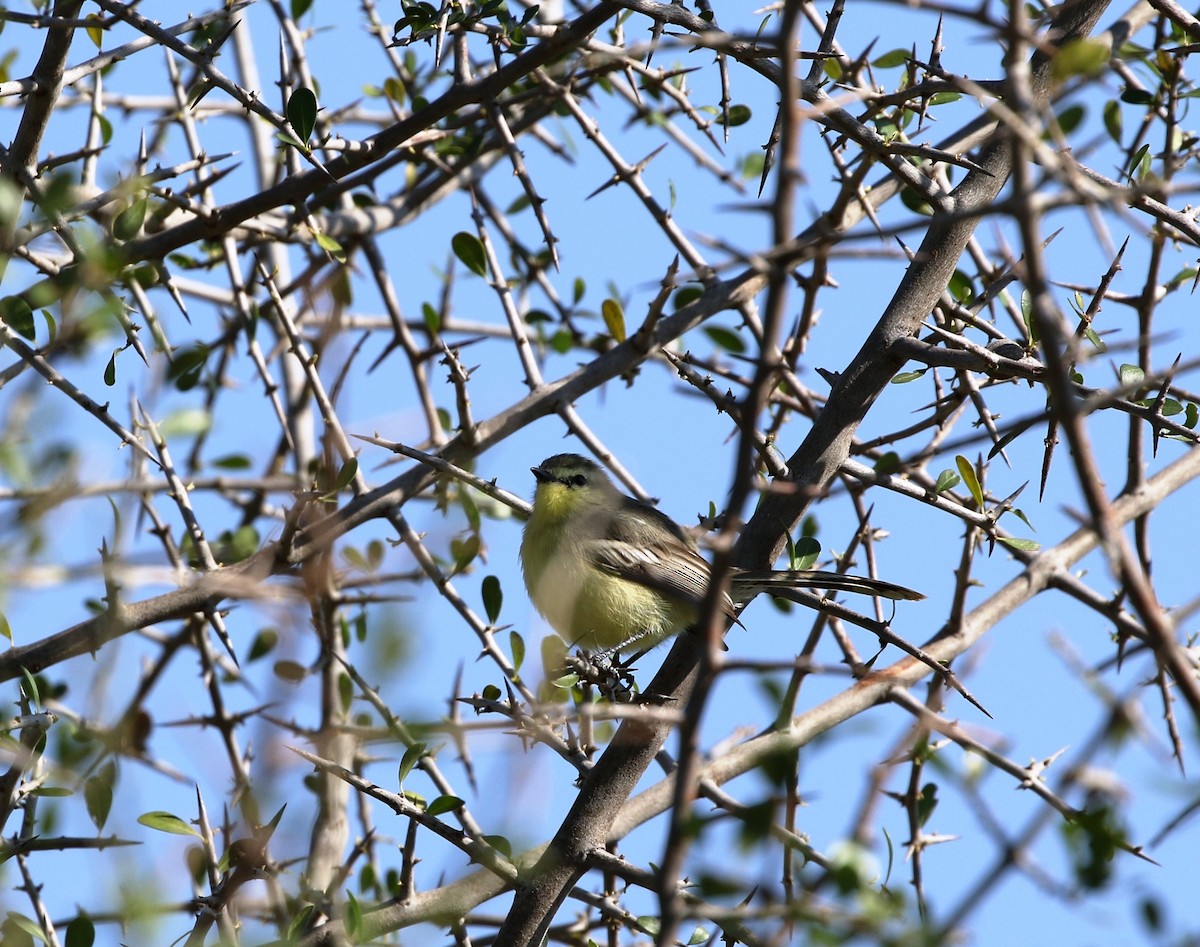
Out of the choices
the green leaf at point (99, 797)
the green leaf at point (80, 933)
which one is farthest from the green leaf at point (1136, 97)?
the green leaf at point (80, 933)

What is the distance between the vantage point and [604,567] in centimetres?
655

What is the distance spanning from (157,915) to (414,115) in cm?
328

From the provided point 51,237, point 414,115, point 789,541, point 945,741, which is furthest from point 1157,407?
point 51,237

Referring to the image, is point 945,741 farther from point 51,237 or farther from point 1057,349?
point 51,237

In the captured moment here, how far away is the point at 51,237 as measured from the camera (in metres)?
4.58

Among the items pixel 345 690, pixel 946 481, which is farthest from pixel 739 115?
pixel 345 690

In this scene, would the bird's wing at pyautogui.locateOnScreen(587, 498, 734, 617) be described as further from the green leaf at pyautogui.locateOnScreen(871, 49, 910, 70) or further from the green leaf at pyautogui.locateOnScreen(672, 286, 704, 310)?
the green leaf at pyautogui.locateOnScreen(871, 49, 910, 70)

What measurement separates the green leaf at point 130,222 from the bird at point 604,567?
8.02 feet

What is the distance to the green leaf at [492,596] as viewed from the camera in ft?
16.0

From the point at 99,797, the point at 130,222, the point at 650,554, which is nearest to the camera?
the point at 99,797

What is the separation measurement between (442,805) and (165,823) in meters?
0.83

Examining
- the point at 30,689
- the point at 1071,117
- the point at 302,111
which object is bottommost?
the point at 30,689

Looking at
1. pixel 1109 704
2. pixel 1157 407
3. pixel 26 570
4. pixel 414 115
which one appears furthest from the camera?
pixel 414 115

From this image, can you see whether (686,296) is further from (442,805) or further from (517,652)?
(442,805)
